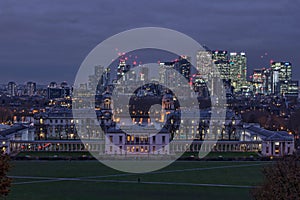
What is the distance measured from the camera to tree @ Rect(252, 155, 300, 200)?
14953mm

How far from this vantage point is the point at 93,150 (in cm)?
3969

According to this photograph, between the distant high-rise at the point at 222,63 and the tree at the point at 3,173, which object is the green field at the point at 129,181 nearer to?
the tree at the point at 3,173

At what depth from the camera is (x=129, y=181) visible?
25938 millimetres

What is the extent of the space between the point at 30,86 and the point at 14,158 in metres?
150

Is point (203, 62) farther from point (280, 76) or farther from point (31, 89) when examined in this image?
point (31, 89)

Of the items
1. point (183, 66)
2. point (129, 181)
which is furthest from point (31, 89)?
point (129, 181)

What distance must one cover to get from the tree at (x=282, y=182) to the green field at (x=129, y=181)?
6290 millimetres

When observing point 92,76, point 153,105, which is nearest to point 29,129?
point 153,105

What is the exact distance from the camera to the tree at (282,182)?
14953 millimetres

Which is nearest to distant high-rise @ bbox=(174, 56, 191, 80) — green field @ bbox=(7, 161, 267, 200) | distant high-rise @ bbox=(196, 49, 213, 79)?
distant high-rise @ bbox=(196, 49, 213, 79)

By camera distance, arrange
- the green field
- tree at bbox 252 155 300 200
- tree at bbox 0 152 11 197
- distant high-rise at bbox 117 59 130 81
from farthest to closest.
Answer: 1. distant high-rise at bbox 117 59 130 81
2. the green field
3. tree at bbox 252 155 300 200
4. tree at bbox 0 152 11 197

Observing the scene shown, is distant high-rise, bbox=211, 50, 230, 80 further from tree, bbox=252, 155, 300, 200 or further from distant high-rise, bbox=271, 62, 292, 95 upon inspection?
tree, bbox=252, 155, 300, 200

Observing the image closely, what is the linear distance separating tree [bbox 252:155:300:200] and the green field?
6.29 meters

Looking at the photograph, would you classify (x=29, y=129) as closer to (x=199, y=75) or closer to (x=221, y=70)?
(x=199, y=75)
